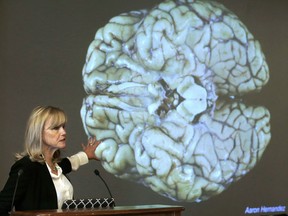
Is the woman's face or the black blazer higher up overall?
the woman's face

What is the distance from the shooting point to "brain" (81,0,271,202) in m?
4.22

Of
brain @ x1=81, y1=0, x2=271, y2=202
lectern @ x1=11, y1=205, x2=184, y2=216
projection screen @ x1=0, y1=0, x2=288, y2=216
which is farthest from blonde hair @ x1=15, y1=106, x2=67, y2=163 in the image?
brain @ x1=81, y1=0, x2=271, y2=202

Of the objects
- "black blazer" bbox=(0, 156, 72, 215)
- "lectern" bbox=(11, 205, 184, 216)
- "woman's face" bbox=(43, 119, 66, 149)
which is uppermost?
"woman's face" bbox=(43, 119, 66, 149)

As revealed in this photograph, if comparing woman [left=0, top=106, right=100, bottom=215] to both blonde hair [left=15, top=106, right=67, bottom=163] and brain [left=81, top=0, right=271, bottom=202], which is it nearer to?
blonde hair [left=15, top=106, right=67, bottom=163]

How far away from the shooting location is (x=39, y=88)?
3934 mm

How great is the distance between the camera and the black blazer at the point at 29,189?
2.46 metres

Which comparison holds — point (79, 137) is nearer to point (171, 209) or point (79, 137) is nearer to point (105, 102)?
point (105, 102)

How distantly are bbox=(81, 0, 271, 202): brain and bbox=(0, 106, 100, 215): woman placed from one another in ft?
4.68

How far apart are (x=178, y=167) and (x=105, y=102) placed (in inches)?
33.1

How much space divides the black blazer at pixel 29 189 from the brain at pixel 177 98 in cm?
154

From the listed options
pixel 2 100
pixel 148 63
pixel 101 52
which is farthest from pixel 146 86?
pixel 2 100

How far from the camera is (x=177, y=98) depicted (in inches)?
179

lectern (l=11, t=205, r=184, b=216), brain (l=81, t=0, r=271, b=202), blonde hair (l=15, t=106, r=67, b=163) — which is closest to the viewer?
lectern (l=11, t=205, r=184, b=216)

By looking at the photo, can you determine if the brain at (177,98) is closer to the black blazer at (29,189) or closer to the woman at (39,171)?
the woman at (39,171)
